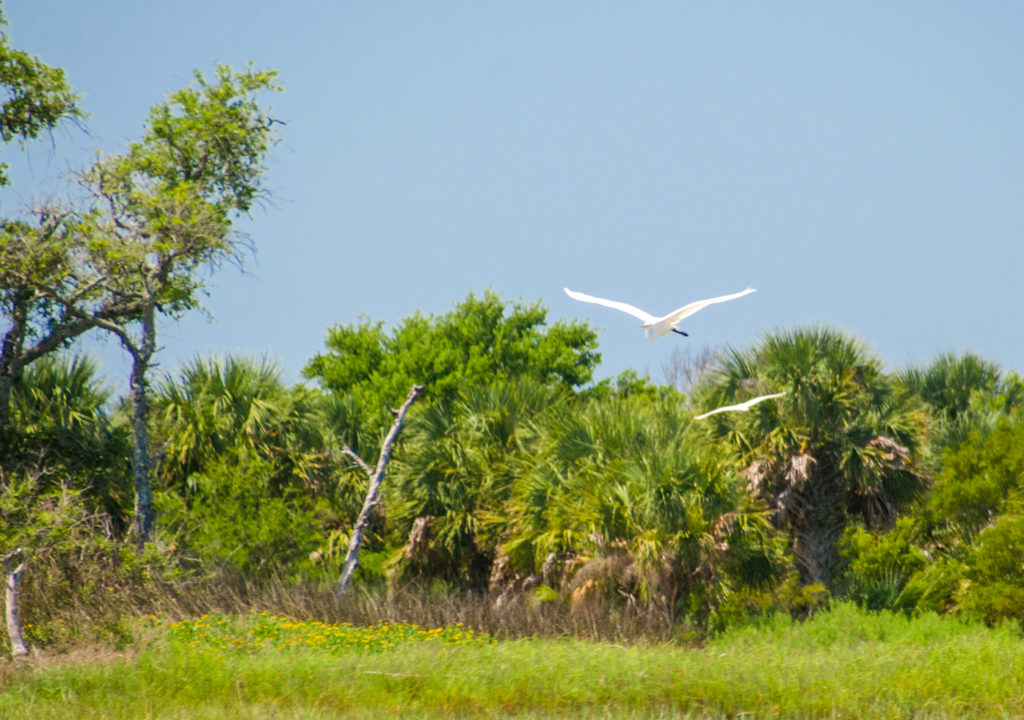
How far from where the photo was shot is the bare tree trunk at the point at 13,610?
42.5ft

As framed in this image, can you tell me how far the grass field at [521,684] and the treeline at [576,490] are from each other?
3.19 meters

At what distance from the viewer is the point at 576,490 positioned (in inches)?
763

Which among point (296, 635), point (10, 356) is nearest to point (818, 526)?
point (296, 635)

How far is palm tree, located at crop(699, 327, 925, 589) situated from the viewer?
20828 millimetres

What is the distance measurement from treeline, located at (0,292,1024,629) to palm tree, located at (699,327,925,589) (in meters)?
0.04

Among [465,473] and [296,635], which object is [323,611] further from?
[465,473]

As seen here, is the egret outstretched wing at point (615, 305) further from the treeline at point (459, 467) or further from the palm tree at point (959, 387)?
the palm tree at point (959, 387)

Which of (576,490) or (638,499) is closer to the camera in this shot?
(638,499)

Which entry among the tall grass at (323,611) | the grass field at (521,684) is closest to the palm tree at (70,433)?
the tall grass at (323,611)

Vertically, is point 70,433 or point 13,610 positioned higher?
point 70,433

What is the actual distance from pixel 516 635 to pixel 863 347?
9.16 m

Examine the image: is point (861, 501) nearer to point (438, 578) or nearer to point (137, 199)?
point (438, 578)

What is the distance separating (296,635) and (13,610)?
354cm

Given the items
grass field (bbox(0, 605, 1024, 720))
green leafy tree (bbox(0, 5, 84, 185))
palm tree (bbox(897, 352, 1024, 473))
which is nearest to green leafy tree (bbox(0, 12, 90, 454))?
green leafy tree (bbox(0, 5, 84, 185))
